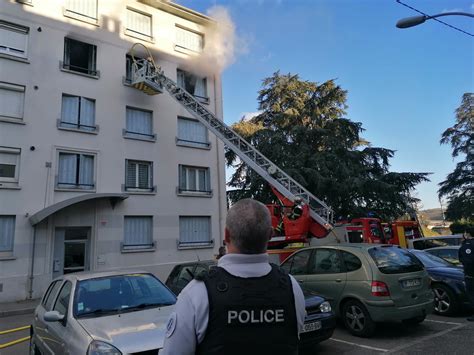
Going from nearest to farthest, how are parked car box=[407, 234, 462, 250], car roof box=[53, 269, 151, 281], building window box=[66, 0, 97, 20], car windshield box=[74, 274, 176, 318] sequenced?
car windshield box=[74, 274, 176, 318]
car roof box=[53, 269, 151, 281]
parked car box=[407, 234, 462, 250]
building window box=[66, 0, 97, 20]

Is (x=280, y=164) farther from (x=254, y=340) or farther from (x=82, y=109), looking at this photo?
(x=254, y=340)

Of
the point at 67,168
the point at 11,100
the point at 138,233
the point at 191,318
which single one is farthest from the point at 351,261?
the point at 11,100

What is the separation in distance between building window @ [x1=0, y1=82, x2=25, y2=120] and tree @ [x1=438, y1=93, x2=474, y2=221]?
30.3 m

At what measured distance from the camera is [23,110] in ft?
51.2

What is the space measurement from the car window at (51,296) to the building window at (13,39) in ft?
44.3

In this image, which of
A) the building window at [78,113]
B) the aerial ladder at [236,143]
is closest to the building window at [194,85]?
the aerial ladder at [236,143]

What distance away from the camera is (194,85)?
2172 cm

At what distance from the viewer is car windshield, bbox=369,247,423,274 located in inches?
279

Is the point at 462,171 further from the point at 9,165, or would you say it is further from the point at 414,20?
the point at 9,165

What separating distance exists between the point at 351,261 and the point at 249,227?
5.95 metres

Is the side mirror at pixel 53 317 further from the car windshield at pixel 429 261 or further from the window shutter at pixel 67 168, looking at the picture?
the window shutter at pixel 67 168

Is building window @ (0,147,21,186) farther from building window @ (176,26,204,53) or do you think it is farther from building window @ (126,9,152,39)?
building window @ (176,26,204,53)

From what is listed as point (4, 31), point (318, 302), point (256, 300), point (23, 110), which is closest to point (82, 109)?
point (23, 110)

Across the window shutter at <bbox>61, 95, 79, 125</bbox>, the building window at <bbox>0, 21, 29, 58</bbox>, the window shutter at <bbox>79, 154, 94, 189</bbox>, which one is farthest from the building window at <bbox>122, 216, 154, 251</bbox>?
the building window at <bbox>0, 21, 29, 58</bbox>
